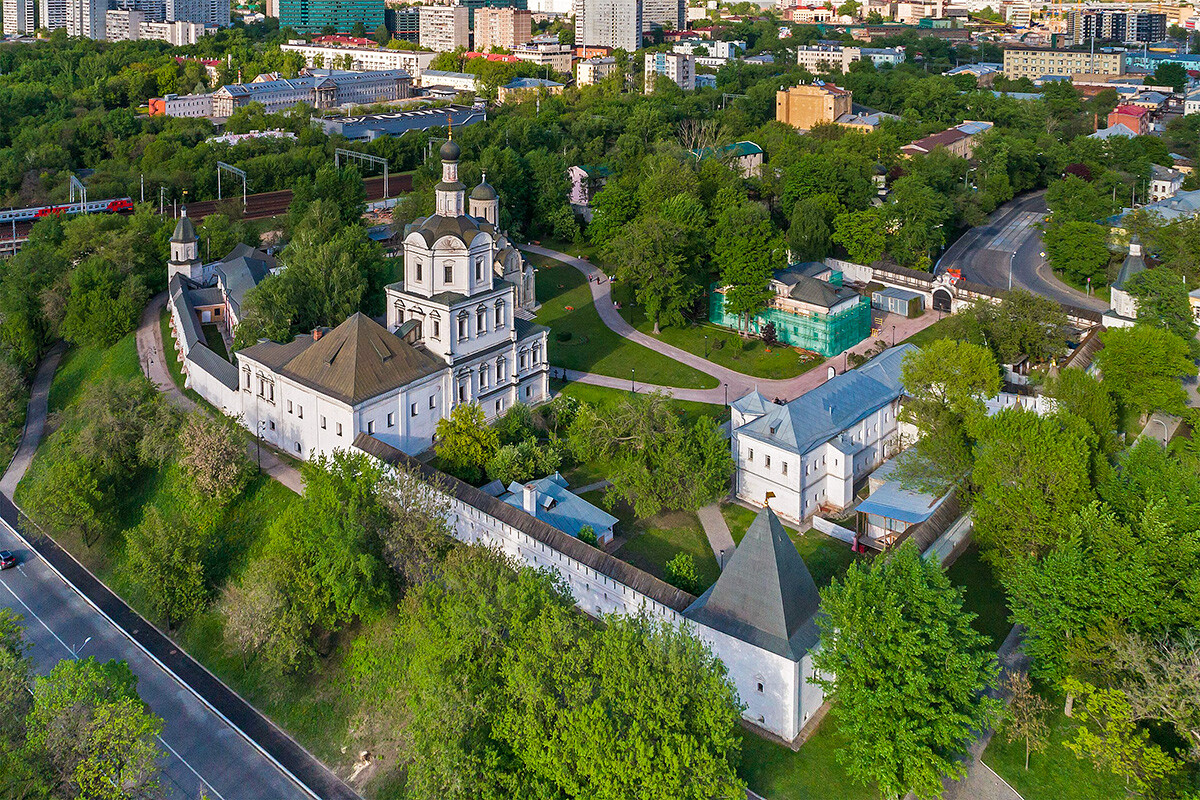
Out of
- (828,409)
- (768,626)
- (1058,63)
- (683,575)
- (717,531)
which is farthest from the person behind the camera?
(1058,63)

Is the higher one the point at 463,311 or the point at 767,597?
the point at 463,311

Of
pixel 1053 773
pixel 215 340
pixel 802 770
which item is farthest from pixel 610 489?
pixel 215 340

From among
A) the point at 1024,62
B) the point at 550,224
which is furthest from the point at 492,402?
the point at 1024,62

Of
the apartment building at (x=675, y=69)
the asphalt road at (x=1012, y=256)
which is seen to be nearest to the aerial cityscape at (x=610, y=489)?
the asphalt road at (x=1012, y=256)

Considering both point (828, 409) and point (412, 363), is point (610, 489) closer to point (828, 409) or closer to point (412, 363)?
point (828, 409)

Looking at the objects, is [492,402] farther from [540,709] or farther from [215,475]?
[540,709]

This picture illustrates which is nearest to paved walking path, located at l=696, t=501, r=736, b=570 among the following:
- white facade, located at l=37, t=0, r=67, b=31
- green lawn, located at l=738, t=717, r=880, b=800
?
green lawn, located at l=738, t=717, r=880, b=800

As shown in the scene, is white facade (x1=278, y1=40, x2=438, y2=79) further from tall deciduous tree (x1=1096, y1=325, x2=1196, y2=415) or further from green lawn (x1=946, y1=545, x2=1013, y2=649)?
green lawn (x1=946, y1=545, x2=1013, y2=649)
